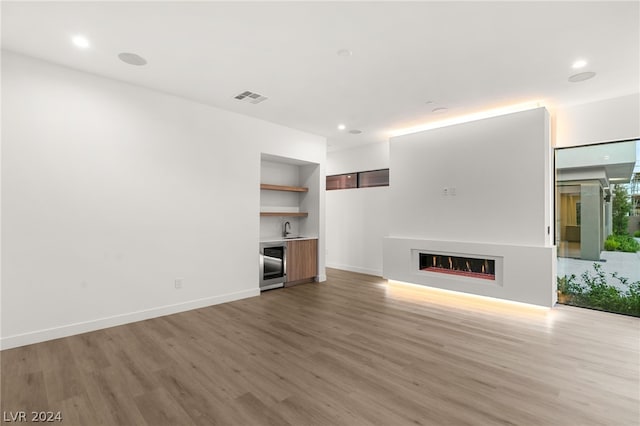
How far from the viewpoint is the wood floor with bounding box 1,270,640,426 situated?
2035mm

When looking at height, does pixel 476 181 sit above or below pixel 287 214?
above

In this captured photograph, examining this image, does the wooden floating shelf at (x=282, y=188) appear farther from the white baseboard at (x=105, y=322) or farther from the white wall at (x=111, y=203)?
the white baseboard at (x=105, y=322)

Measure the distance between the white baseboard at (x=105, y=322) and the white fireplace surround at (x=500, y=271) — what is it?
10.3 feet

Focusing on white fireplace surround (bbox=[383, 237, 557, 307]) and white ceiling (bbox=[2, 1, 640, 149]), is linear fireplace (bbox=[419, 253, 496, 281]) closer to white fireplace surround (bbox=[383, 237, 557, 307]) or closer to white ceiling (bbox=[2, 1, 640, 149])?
white fireplace surround (bbox=[383, 237, 557, 307])

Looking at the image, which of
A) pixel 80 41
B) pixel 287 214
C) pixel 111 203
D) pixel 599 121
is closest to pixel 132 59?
pixel 80 41

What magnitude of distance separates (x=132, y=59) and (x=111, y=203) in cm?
170

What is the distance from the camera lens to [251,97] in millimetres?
4230

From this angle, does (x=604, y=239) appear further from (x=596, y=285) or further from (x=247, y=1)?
(x=247, y=1)

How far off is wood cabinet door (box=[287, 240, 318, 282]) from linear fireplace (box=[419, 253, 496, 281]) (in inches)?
82.4

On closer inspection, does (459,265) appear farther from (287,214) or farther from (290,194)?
(290,194)

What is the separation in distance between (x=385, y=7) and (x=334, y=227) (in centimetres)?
559

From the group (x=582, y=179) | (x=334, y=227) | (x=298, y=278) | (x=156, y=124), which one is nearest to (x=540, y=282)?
(x=582, y=179)

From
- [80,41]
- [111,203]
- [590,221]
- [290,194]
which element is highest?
[80,41]

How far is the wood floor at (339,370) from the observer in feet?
6.68
